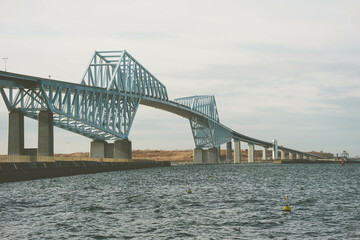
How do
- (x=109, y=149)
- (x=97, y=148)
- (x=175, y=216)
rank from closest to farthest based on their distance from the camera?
(x=175, y=216), (x=97, y=148), (x=109, y=149)

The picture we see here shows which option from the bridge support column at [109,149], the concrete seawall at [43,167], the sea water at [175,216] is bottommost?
the sea water at [175,216]

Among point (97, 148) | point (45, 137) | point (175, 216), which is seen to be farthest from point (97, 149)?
point (175, 216)

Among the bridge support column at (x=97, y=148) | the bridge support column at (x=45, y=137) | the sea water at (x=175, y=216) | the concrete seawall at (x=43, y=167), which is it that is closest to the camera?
the sea water at (x=175, y=216)

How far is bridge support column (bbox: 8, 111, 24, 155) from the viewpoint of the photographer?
76562mm

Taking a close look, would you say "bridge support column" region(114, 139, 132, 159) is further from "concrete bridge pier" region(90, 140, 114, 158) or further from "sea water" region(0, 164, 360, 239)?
"sea water" region(0, 164, 360, 239)

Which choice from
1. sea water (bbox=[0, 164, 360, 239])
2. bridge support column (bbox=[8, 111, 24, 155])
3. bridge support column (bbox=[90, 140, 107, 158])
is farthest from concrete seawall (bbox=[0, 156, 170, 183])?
bridge support column (bbox=[90, 140, 107, 158])

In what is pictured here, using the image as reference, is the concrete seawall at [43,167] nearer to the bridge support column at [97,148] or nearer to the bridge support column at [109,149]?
the bridge support column at [97,148]

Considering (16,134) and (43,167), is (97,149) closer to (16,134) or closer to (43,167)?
(16,134)

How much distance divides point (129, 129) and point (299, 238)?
104242 millimetres

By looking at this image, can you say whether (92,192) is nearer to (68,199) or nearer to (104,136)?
(68,199)

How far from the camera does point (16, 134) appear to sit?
76812mm

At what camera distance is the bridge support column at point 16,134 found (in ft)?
251

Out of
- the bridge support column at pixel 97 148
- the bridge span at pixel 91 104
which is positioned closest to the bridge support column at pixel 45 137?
the bridge span at pixel 91 104

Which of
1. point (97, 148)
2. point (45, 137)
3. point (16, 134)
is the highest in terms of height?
point (16, 134)
